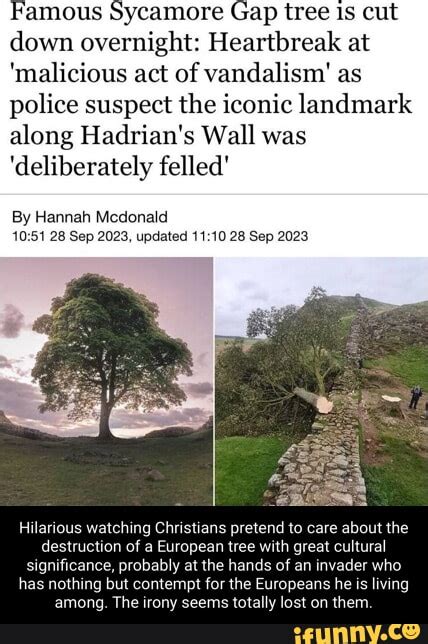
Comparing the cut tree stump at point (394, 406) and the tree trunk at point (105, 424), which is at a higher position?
the cut tree stump at point (394, 406)

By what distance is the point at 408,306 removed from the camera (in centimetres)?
438

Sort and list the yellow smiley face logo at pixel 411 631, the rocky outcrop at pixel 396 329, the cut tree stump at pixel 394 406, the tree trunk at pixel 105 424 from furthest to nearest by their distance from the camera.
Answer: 1. the rocky outcrop at pixel 396 329
2. the cut tree stump at pixel 394 406
3. the tree trunk at pixel 105 424
4. the yellow smiley face logo at pixel 411 631

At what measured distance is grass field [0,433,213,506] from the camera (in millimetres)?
3928

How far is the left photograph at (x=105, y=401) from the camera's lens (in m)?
3.96

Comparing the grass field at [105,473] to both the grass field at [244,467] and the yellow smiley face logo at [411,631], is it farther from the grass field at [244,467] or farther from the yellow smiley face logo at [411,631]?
the yellow smiley face logo at [411,631]

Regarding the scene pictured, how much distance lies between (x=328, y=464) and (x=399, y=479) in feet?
2.50

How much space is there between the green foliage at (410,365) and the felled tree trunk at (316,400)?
0.82 m

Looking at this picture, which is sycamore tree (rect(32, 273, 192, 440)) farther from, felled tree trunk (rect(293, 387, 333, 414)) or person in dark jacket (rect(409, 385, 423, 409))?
person in dark jacket (rect(409, 385, 423, 409))

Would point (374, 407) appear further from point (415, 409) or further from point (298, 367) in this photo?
point (298, 367)
